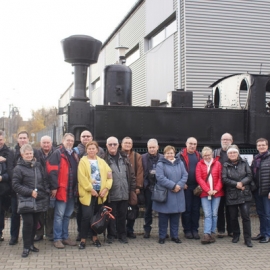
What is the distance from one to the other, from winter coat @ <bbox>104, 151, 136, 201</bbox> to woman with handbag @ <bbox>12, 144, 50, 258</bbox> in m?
1.05

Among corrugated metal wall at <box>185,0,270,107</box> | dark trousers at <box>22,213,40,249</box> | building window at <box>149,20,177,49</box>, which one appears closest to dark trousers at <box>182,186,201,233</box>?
dark trousers at <box>22,213,40,249</box>

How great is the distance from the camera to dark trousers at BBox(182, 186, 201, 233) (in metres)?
6.46

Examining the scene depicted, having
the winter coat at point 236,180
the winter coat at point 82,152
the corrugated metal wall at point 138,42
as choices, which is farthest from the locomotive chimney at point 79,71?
the corrugated metal wall at point 138,42

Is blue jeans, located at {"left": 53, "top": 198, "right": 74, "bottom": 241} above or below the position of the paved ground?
above

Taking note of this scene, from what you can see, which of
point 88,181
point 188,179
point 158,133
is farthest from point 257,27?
point 88,181

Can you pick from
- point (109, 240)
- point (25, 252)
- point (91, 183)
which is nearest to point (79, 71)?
point (91, 183)

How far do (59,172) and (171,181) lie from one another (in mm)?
1659

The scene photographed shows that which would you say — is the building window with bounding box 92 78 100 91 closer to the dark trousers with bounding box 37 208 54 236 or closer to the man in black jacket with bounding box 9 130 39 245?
the dark trousers with bounding box 37 208 54 236

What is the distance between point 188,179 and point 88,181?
1.71 m

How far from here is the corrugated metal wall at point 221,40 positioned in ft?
52.9

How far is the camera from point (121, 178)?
6055 mm

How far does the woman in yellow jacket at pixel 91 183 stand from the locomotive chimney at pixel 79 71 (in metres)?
2.39

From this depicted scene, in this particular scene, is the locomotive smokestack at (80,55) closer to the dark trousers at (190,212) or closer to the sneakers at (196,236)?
the dark trousers at (190,212)

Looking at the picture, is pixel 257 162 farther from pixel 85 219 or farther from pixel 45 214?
pixel 45 214
